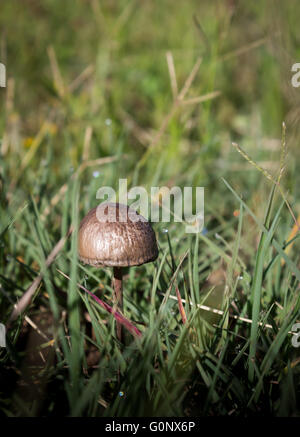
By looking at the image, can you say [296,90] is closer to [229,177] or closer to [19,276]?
[229,177]

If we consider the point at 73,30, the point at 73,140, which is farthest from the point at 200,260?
the point at 73,30

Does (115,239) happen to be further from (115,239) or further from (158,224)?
(158,224)

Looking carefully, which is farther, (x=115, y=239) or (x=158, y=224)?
(x=158, y=224)

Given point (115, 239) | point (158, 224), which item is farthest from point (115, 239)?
point (158, 224)
